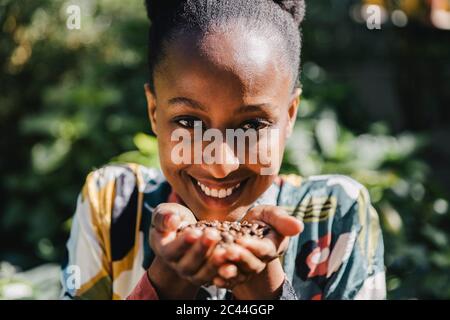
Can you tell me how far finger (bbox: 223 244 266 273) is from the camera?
3.15ft

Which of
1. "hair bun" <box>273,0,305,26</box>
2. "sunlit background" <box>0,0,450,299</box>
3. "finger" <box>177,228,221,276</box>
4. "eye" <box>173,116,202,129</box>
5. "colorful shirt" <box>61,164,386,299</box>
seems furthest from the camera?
"sunlit background" <box>0,0,450,299</box>

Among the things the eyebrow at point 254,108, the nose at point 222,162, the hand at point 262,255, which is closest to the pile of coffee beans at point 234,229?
the hand at point 262,255

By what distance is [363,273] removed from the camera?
152 centimetres

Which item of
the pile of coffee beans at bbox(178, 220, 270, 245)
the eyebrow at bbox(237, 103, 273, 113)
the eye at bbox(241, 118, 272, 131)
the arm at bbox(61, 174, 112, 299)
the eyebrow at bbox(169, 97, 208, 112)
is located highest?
the eyebrow at bbox(169, 97, 208, 112)

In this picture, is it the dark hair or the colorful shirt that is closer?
the dark hair

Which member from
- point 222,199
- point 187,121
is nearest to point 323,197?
point 222,199

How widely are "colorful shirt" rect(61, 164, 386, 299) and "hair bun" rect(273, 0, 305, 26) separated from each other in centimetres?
42

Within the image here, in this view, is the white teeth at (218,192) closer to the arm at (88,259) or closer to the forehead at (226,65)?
the forehead at (226,65)

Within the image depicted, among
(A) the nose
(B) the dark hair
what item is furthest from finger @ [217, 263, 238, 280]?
(B) the dark hair

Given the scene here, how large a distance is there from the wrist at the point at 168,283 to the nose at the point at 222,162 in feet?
0.70

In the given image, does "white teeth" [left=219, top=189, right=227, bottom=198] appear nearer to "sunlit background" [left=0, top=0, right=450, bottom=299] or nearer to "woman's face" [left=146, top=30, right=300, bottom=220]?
"woman's face" [left=146, top=30, right=300, bottom=220]

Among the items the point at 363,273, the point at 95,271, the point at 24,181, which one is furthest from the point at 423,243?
the point at 24,181

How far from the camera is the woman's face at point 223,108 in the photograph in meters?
1.18
